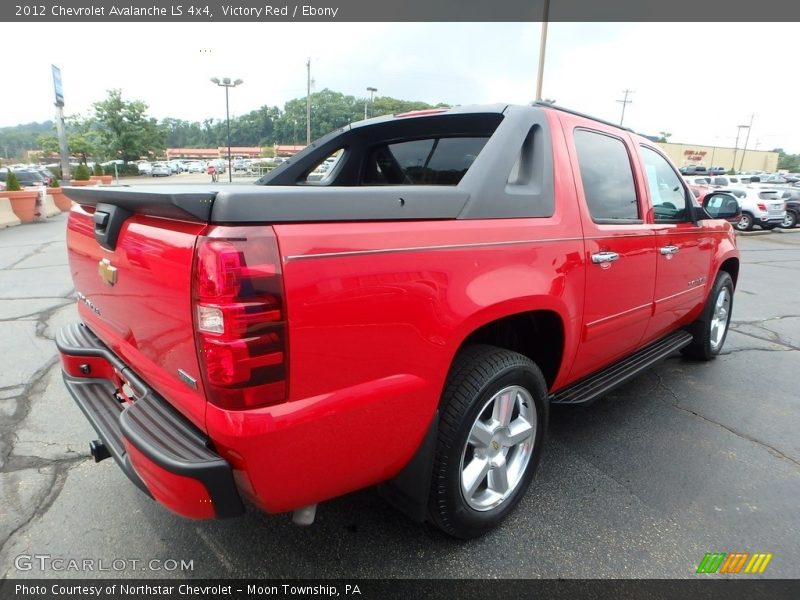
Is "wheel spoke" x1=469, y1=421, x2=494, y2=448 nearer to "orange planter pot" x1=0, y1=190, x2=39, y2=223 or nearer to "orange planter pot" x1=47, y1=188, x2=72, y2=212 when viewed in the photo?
"orange planter pot" x1=0, y1=190, x2=39, y2=223

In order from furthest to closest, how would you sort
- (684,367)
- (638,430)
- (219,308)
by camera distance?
(684,367), (638,430), (219,308)

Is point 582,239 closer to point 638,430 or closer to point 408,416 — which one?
point 408,416

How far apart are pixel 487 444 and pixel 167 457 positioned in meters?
1.31

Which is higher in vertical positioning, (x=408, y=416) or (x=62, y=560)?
(x=408, y=416)

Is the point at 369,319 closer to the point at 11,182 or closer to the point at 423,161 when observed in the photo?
the point at 423,161

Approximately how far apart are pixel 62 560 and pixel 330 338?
5.48 feet

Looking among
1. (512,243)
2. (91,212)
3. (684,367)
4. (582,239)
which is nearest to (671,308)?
(684,367)

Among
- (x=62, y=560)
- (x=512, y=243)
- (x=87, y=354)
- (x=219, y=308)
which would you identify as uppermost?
(x=512, y=243)

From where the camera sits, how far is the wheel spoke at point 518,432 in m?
2.32

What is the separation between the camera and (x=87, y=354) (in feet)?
7.70

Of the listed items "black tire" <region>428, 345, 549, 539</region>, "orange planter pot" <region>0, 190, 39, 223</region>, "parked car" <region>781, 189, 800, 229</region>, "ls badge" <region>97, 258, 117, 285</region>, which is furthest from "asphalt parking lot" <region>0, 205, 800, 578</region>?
"parked car" <region>781, 189, 800, 229</region>

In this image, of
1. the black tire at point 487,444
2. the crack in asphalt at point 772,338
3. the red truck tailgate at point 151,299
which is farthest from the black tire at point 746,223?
the red truck tailgate at point 151,299

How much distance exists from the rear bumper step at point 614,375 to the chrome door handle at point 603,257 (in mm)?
748

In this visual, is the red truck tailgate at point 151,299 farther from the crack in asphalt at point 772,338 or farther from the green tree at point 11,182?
the green tree at point 11,182
